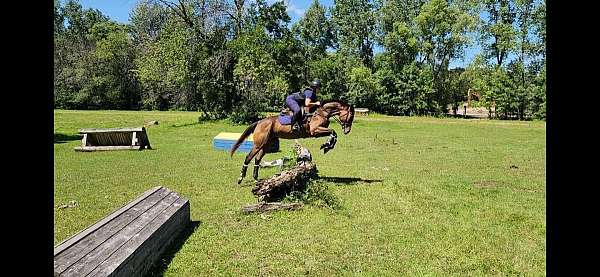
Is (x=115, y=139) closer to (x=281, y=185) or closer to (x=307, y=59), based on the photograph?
(x=281, y=185)

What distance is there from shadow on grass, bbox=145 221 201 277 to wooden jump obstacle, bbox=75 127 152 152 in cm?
1125

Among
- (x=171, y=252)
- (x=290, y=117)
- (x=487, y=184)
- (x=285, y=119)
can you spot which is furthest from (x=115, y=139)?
(x=487, y=184)

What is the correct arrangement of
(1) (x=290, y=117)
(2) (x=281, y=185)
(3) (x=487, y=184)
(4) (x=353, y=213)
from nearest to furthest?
(4) (x=353, y=213), (2) (x=281, y=185), (1) (x=290, y=117), (3) (x=487, y=184)

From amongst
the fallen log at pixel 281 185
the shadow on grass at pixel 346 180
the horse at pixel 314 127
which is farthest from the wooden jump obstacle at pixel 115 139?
the fallen log at pixel 281 185

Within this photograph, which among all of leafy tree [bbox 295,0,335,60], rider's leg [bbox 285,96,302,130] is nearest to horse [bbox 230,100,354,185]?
rider's leg [bbox 285,96,302,130]

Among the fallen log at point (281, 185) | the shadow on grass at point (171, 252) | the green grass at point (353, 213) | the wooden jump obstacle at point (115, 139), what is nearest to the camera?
the shadow on grass at point (171, 252)

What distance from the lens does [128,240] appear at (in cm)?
522

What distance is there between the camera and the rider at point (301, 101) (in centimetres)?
1055

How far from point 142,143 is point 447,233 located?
45.5 feet

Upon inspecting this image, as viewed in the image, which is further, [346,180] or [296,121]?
[346,180]

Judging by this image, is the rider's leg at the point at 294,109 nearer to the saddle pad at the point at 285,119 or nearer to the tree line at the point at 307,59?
→ the saddle pad at the point at 285,119

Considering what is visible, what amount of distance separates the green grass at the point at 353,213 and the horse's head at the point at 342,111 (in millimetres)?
1495

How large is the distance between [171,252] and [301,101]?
17.2 feet

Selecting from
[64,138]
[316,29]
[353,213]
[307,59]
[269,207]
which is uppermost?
[316,29]
